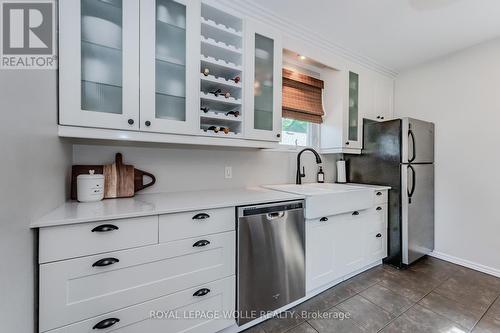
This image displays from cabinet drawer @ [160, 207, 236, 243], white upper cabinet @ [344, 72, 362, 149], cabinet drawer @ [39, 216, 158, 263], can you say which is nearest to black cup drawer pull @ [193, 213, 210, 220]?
cabinet drawer @ [160, 207, 236, 243]

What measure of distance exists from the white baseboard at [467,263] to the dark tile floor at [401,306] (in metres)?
0.08

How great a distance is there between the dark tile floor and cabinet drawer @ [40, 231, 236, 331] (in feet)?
2.23

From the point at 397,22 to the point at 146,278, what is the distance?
2.94 metres

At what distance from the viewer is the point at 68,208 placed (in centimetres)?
119

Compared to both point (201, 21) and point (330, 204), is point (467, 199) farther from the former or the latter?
point (201, 21)

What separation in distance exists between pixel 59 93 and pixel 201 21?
106cm

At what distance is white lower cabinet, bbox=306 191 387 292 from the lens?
5.98 feet

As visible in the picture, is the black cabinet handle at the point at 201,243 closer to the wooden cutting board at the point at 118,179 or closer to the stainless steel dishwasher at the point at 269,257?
the stainless steel dishwasher at the point at 269,257

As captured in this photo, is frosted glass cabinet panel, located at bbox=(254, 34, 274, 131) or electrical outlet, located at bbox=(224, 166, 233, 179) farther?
electrical outlet, located at bbox=(224, 166, 233, 179)

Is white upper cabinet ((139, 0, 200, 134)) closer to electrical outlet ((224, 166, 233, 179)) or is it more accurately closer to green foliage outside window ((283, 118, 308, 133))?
electrical outlet ((224, 166, 233, 179))

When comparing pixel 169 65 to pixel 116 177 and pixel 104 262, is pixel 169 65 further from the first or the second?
pixel 104 262

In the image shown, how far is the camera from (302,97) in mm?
2586

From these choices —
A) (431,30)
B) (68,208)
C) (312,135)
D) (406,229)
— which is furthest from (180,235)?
(431,30)

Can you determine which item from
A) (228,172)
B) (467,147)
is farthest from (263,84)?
(467,147)
